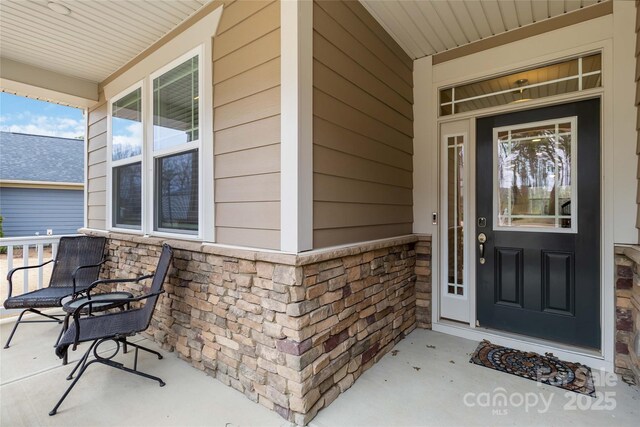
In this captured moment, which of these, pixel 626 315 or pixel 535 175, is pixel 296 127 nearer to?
pixel 535 175

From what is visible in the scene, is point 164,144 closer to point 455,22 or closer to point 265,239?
point 265,239

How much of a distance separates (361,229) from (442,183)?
1303mm

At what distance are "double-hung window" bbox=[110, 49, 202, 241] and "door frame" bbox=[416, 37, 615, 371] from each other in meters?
2.39

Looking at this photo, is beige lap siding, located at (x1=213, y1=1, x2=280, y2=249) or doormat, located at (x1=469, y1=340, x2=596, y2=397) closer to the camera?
beige lap siding, located at (x1=213, y1=1, x2=280, y2=249)

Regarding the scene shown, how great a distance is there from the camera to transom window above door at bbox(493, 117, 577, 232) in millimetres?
2572

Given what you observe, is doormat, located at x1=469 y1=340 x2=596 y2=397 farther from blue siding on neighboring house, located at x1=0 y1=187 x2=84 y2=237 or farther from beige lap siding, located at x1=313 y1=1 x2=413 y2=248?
blue siding on neighboring house, located at x1=0 y1=187 x2=84 y2=237

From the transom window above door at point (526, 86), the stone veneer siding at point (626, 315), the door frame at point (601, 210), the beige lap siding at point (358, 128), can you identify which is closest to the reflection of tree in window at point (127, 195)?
the beige lap siding at point (358, 128)

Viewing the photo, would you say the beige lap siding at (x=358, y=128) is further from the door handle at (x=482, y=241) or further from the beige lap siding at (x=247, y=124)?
the door handle at (x=482, y=241)

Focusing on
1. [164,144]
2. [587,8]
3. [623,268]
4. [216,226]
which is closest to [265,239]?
[216,226]

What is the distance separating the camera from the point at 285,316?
5.97ft

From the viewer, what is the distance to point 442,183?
A: 3.19 meters

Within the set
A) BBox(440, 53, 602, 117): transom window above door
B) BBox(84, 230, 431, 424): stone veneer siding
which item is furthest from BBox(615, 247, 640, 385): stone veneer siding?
BBox(84, 230, 431, 424): stone veneer siding

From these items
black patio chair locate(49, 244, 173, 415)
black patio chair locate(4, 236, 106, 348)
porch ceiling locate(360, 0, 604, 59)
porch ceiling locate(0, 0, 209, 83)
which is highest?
porch ceiling locate(0, 0, 209, 83)

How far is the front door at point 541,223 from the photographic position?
2484 mm
